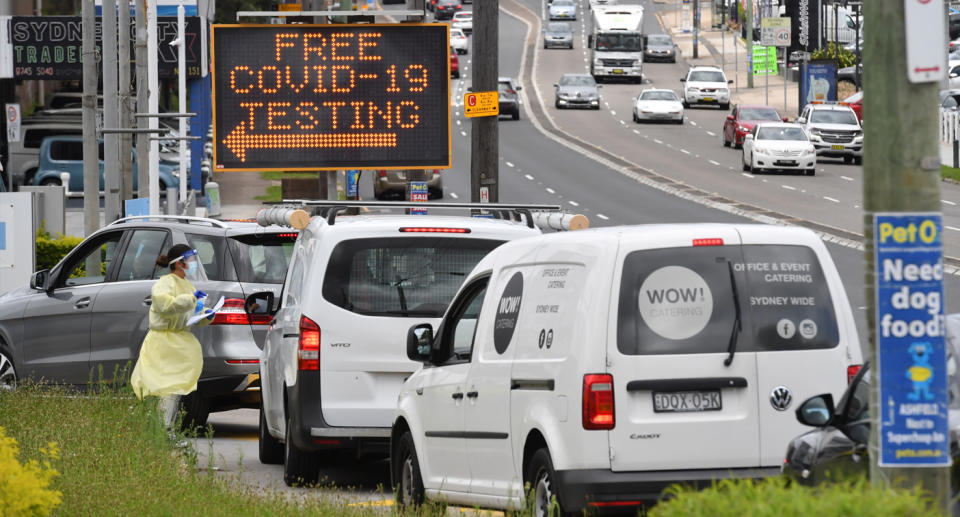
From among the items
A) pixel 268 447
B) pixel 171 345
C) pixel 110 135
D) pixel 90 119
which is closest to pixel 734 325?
pixel 171 345

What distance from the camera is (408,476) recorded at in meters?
10.0

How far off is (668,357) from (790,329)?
64cm

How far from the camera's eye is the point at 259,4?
2721 inches

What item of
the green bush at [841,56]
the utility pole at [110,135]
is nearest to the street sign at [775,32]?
the green bush at [841,56]

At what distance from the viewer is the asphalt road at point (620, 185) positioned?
1523 cm

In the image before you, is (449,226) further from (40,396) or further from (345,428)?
(40,396)

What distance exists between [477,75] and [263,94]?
3.23m

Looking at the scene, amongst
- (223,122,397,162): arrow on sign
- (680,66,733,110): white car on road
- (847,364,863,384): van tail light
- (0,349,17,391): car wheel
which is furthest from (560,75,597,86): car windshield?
(847,364,863,384): van tail light

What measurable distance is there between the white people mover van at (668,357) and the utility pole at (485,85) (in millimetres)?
11348

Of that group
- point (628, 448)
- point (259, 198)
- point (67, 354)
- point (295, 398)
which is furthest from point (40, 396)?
point (259, 198)

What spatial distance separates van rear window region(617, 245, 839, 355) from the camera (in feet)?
25.5

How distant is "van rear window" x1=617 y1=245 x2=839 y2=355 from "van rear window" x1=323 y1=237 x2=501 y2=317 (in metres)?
3.30

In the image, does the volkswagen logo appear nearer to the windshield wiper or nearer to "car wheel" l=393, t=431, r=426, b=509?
the windshield wiper

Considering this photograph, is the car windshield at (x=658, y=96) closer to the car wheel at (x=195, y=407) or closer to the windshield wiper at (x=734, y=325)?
the car wheel at (x=195, y=407)
